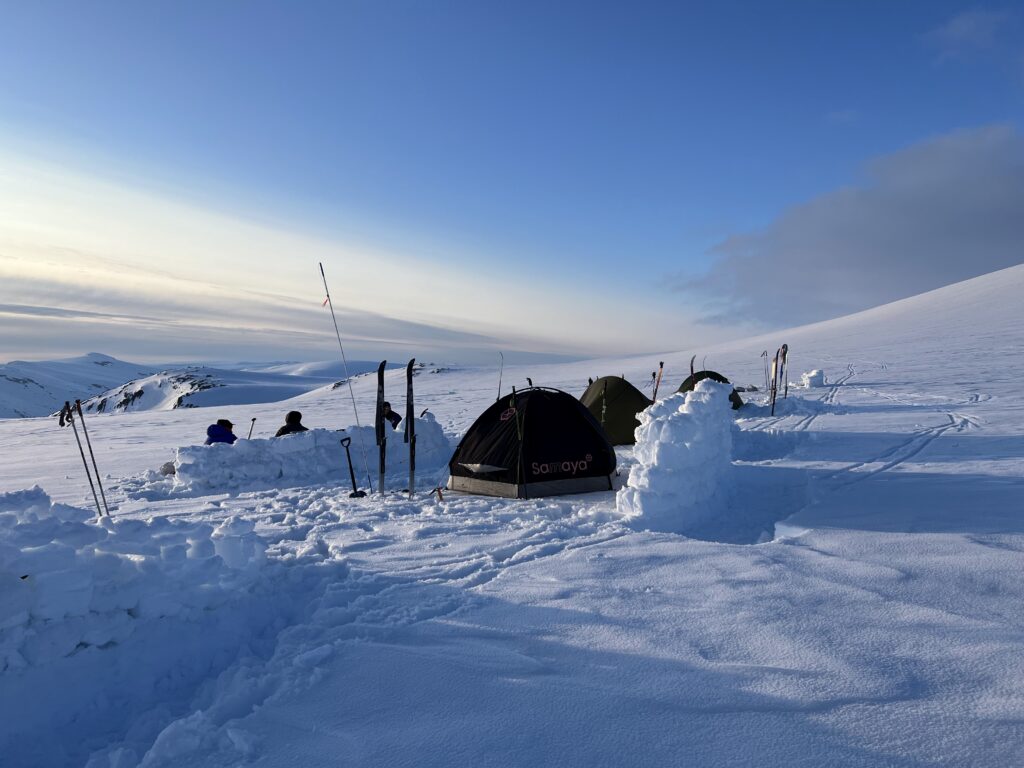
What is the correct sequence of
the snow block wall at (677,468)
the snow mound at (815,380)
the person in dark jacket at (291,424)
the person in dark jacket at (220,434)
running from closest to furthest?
1. the snow block wall at (677,468)
2. the person in dark jacket at (220,434)
3. the person in dark jacket at (291,424)
4. the snow mound at (815,380)

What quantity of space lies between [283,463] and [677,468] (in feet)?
24.3

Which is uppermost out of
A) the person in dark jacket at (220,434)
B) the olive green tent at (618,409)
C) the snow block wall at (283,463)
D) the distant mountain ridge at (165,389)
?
the olive green tent at (618,409)

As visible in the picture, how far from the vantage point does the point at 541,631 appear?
4141 millimetres

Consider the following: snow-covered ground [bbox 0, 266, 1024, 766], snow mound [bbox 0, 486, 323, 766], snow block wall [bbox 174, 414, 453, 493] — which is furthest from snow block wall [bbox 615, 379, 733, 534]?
snow block wall [bbox 174, 414, 453, 493]

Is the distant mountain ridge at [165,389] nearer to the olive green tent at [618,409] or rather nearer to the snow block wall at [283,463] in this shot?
the snow block wall at [283,463]

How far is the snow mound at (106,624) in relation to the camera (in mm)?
3133

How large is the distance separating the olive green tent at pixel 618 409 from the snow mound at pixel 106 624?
1013 centimetres

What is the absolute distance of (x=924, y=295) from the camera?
66000mm

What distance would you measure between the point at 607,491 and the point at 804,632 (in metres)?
5.44

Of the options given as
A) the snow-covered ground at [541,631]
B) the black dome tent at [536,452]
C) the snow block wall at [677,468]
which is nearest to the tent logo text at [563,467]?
the black dome tent at [536,452]

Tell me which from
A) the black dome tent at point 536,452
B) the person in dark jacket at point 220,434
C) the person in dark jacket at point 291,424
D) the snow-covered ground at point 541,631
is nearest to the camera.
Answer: the snow-covered ground at point 541,631

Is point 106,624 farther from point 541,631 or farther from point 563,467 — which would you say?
point 563,467

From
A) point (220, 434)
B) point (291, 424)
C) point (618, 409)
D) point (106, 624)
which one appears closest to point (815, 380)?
point (618, 409)

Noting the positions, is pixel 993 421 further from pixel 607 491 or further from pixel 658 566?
pixel 658 566
